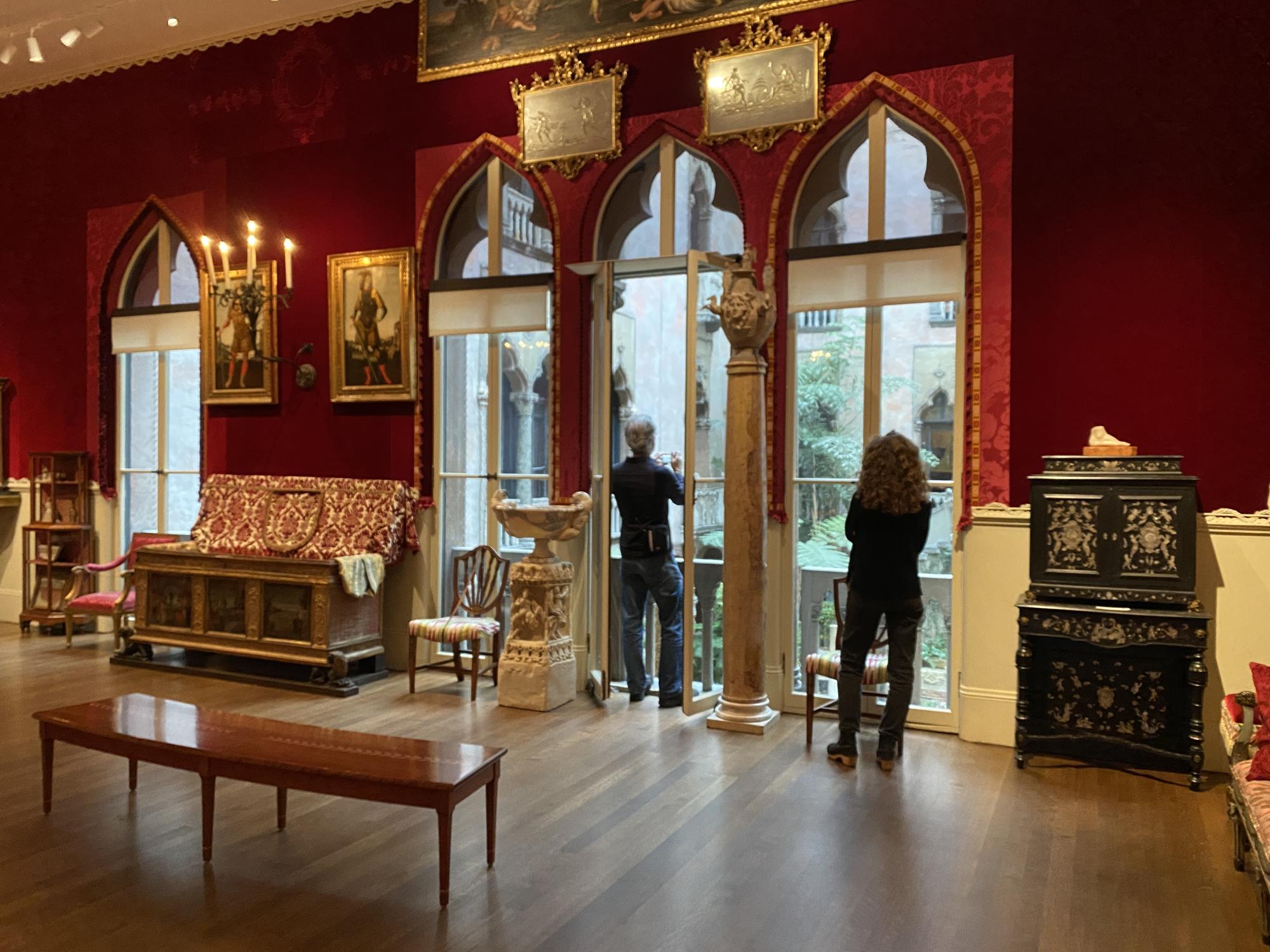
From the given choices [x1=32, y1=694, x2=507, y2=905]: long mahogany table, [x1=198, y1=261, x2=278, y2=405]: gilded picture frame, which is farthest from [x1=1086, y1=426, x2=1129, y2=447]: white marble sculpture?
[x1=198, y1=261, x2=278, y2=405]: gilded picture frame

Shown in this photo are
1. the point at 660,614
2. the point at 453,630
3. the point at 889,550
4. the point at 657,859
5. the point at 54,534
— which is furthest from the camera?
the point at 54,534

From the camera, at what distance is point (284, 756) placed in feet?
11.5

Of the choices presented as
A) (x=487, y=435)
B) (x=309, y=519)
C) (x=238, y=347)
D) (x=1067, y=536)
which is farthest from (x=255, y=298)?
(x=1067, y=536)

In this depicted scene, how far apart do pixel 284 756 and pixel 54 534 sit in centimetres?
604

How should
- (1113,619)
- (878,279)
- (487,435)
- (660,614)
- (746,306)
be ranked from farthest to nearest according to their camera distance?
(487,435) → (660,614) → (878,279) → (746,306) → (1113,619)

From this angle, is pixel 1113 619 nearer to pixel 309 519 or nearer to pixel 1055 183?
pixel 1055 183

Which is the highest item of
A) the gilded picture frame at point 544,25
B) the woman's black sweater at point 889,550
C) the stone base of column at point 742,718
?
the gilded picture frame at point 544,25

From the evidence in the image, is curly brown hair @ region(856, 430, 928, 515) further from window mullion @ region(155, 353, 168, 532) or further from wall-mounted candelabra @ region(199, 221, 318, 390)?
window mullion @ region(155, 353, 168, 532)

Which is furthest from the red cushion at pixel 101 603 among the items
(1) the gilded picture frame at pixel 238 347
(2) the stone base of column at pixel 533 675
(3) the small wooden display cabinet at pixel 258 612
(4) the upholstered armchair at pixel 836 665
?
(4) the upholstered armchair at pixel 836 665

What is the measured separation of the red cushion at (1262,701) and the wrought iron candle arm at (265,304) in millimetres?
5953

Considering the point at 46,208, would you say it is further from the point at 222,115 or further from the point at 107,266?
the point at 222,115

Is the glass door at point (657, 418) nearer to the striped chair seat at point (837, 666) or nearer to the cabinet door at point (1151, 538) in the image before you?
the striped chair seat at point (837, 666)

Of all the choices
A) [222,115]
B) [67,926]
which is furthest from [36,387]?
[67,926]

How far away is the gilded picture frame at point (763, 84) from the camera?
5.82 m
